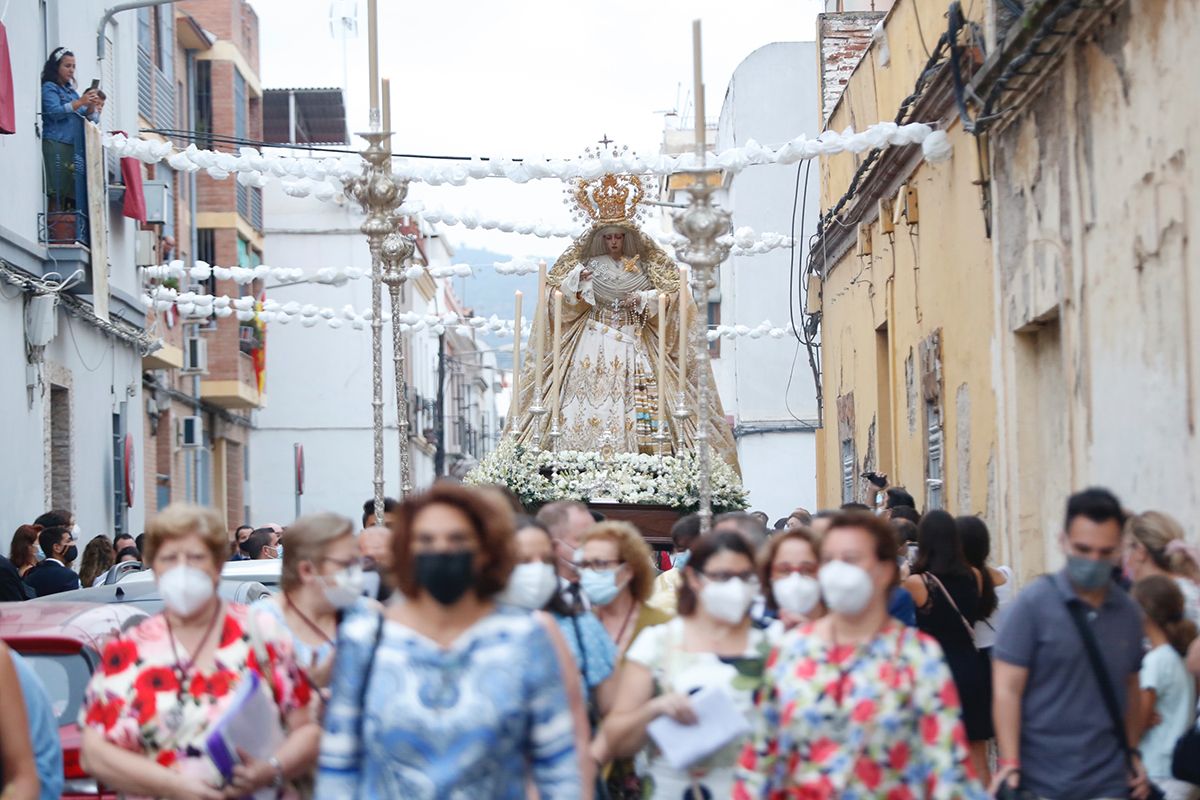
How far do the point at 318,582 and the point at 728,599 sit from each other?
3.90 ft

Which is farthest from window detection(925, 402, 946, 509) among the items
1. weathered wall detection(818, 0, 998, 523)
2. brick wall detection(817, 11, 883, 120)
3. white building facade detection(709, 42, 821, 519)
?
white building facade detection(709, 42, 821, 519)

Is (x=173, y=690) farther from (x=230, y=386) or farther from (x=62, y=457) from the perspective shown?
(x=230, y=386)

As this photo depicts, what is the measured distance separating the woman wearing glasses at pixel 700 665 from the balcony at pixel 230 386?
29324mm

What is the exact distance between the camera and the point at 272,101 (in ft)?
153

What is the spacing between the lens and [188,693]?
5398 mm

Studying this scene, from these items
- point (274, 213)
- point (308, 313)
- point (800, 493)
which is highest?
point (274, 213)

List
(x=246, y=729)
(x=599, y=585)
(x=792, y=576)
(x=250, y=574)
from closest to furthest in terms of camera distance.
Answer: (x=246, y=729)
(x=792, y=576)
(x=599, y=585)
(x=250, y=574)

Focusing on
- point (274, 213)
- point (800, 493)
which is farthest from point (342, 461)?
point (800, 493)

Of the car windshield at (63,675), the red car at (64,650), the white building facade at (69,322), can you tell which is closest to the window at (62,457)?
the white building facade at (69,322)

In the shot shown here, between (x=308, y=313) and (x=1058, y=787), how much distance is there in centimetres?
1754

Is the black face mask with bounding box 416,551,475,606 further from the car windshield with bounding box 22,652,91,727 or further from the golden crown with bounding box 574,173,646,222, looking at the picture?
the golden crown with bounding box 574,173,646,222

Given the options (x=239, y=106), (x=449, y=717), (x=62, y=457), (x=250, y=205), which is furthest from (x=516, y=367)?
(x=250, y=205)

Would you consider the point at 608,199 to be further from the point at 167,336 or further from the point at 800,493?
the point at 800,493

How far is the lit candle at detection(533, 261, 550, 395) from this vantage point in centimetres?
1547
